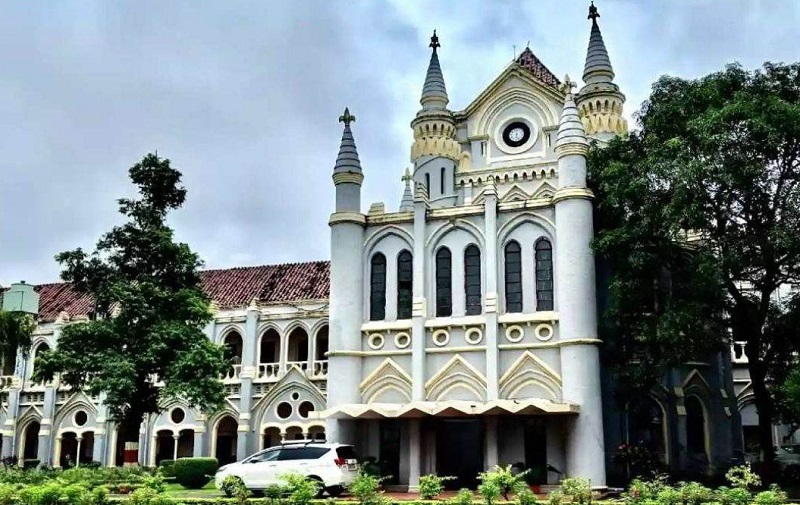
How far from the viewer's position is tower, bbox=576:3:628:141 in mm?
34250

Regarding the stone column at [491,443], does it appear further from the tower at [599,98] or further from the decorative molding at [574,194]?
the tower at [599,98]

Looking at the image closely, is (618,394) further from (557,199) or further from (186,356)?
(186,356)

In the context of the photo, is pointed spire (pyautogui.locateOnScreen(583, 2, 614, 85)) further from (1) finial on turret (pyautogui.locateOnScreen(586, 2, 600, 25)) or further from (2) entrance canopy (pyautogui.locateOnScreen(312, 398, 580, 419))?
(2) entrance canopy (pyautogui.locateOnScreen(312, 398, 580, 419))

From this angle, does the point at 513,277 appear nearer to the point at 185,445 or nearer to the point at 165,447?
the point at 185,445

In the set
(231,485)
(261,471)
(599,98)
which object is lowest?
(231,485)

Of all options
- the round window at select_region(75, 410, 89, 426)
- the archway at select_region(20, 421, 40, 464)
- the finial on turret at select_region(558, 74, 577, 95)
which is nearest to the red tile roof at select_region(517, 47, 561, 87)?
the finial on turret at select_region(558, 74, 577, 95)

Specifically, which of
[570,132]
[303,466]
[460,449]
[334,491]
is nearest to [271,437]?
[460,449]

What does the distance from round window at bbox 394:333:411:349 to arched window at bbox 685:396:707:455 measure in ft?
31.5

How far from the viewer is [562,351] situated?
25.7m

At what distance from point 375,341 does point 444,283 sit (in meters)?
2.97

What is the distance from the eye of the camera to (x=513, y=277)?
27.4 metres

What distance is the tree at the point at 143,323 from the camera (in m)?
27.5

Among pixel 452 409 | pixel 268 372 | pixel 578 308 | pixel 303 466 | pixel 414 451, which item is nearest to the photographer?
pixel 303 466

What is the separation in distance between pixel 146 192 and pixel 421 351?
36.6 ft
